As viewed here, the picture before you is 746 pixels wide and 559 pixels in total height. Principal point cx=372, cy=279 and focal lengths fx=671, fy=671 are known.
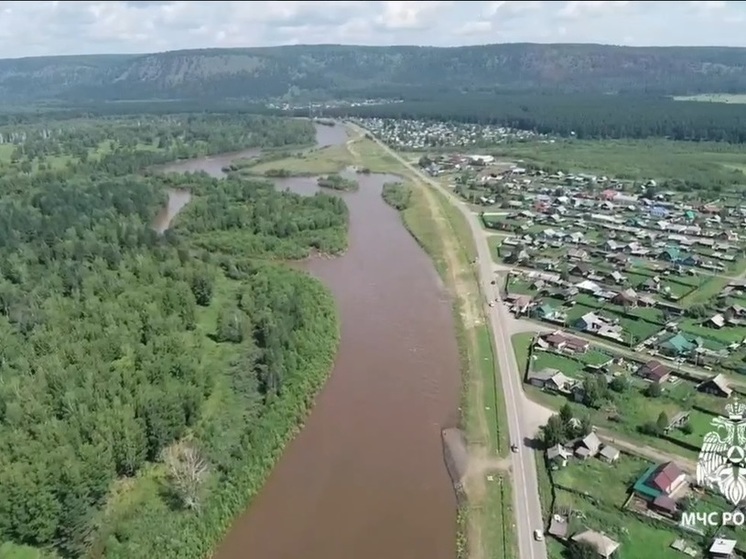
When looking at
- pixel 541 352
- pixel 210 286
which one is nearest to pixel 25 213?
pixel 210 286

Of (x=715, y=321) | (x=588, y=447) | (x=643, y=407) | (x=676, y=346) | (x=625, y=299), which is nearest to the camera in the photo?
(x=588, y=447)

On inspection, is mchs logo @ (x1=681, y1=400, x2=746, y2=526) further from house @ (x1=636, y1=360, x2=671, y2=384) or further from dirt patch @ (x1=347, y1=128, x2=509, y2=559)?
dirt patch @ (x1=347, y1=128, x2=509, y2=559)

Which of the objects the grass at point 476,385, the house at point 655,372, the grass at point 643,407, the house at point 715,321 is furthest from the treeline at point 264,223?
the house at point 655,372

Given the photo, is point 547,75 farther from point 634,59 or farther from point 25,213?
point 25,213

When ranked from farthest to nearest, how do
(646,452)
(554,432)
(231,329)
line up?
(231,329)
(554,432)
(646,452)

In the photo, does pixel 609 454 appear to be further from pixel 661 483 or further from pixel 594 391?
pixel 594 391

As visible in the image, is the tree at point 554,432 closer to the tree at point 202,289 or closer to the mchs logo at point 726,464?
the mchs logo at point 726,464

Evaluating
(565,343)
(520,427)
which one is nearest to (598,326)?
(565,343)
